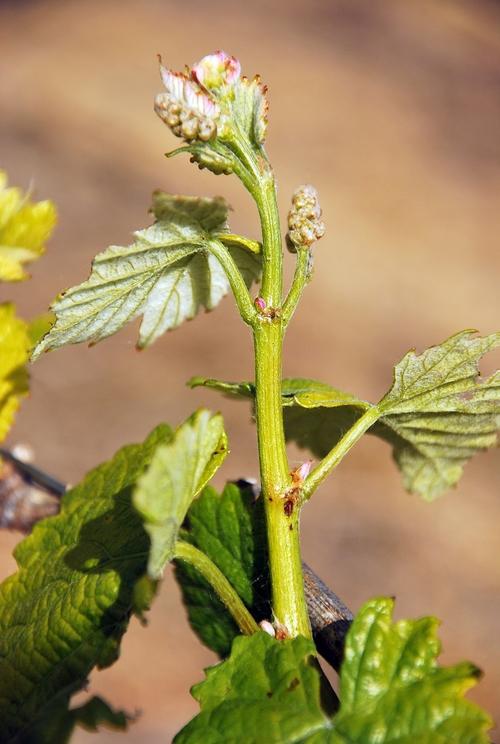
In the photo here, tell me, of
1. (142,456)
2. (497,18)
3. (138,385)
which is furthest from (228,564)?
(497,18)

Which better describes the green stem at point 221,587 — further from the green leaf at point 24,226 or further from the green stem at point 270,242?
the green leaf at point 24,226

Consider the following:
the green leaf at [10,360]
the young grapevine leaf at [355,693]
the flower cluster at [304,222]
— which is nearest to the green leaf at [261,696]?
the young grapevine leaf at [355,693]

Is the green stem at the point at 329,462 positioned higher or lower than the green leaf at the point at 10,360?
lower

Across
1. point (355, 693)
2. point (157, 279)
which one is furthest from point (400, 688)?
point (157, 279)

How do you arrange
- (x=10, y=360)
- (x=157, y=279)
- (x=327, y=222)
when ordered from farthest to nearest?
(x=327, y=222) < (x=10, y=360) < (x=157, y=279)

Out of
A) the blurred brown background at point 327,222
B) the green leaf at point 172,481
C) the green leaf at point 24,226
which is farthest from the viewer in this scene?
the blurred brown background at point 327,222

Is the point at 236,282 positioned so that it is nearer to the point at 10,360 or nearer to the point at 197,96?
the point at 197,96

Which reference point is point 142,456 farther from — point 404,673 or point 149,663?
point 149,663
